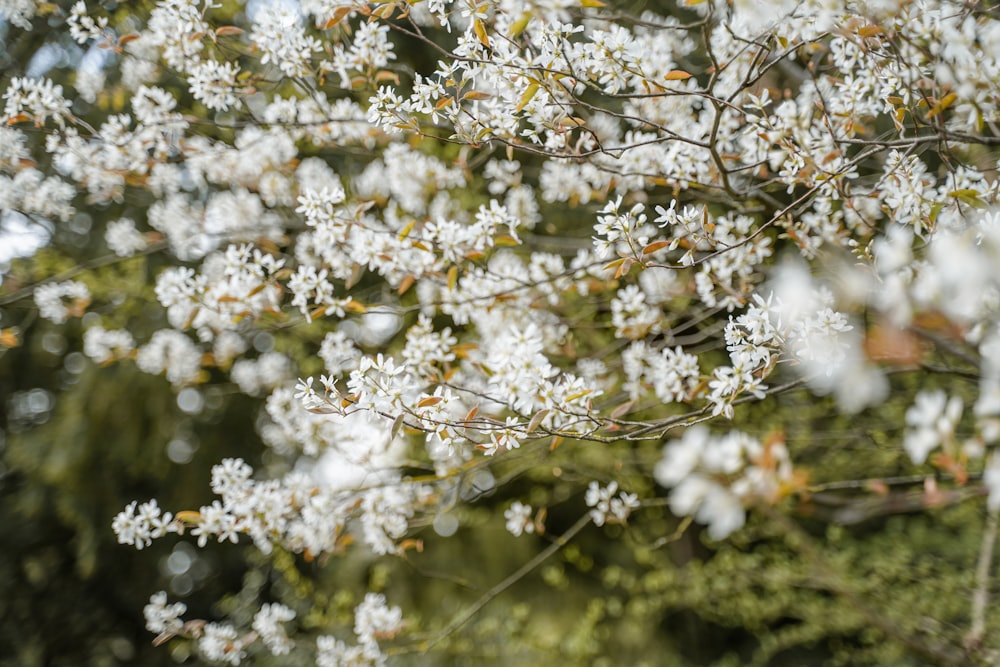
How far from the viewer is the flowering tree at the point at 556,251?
1.27m

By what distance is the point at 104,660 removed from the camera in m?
4.99

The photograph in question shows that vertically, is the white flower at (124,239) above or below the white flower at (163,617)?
above

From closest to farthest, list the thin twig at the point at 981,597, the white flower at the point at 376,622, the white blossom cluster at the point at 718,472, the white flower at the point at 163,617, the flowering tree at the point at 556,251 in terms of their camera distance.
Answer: the white blossom cluster at the point at 718,472 → the flowering tree at the point at 556,251 → the white flower at the point at 163,617 → the white flower at the point at 376,622 → the thin twig at the point at 981,597

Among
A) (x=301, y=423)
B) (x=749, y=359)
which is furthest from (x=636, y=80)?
(x=301, y=423)

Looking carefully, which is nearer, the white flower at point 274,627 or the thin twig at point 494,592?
the thin twig at point 494,592

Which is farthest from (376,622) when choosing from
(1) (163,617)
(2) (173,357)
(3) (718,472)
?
(3) (718,472)

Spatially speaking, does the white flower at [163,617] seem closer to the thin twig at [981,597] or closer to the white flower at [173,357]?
the white flower at [173,357]

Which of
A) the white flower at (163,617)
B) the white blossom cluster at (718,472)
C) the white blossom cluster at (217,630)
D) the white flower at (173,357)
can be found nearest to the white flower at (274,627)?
the white blossom cluster at (217,630)

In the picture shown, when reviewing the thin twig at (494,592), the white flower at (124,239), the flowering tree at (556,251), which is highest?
the flowering tree at (556,251)

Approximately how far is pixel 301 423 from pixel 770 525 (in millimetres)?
2845

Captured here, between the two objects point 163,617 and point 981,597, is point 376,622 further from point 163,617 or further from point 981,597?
point 981,597

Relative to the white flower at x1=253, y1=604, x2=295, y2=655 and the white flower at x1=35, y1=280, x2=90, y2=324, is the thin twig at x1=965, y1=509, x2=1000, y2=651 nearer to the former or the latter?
the white flower at x1=253, y1=604, x2=295, y2=655

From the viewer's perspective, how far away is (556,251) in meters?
3.17

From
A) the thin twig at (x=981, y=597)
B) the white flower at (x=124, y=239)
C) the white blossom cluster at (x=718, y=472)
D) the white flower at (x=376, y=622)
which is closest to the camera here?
the white blossom cluster at (x=718, y=472)
